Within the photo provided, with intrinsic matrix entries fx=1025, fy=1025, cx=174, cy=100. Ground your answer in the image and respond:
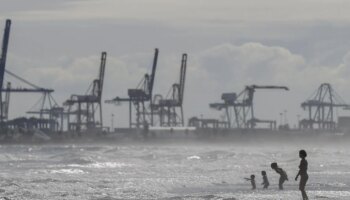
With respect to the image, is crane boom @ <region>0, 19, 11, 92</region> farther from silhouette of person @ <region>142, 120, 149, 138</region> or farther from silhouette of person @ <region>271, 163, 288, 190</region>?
silhouette of person @ <region>271, 163, 288, 190</region>

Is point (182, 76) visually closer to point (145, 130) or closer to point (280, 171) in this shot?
point (145, 130)

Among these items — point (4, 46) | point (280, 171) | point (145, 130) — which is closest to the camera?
point (280, 171)

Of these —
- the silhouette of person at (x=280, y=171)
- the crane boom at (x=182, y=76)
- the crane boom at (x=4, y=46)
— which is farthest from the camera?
the crane boom at (x=182, y=76)

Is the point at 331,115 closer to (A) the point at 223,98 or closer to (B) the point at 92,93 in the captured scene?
(A) the point at 223,98

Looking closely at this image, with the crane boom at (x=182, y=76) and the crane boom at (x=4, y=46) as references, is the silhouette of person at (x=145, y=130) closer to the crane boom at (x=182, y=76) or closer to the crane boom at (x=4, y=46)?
the crane boom at (x=182, y=76)

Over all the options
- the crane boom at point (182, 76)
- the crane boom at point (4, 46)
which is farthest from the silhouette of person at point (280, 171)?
the crane boom at point (182, 76)

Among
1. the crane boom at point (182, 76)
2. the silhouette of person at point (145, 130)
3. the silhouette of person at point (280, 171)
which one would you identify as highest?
the crane boom at point (182, 76)

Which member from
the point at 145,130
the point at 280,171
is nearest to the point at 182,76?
the point at 145,130

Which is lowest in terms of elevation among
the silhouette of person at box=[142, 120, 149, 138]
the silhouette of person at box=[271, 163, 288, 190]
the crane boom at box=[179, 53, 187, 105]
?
the silhouette of person at box=[271, 163, 288, 190]

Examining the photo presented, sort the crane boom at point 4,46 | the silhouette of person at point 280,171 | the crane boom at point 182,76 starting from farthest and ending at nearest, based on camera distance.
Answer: the crane boom at point 182,76 < the crane boom at point 4,46 < the silhouette of person at point 280,171

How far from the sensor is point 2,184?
35.8m

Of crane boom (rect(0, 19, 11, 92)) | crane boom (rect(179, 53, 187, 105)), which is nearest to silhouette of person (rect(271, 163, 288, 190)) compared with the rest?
crane boom (rect(0, 19, 11, 92))

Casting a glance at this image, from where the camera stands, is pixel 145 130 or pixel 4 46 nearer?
pixel 4 46

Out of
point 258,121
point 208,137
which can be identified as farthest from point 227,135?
point 258,121
